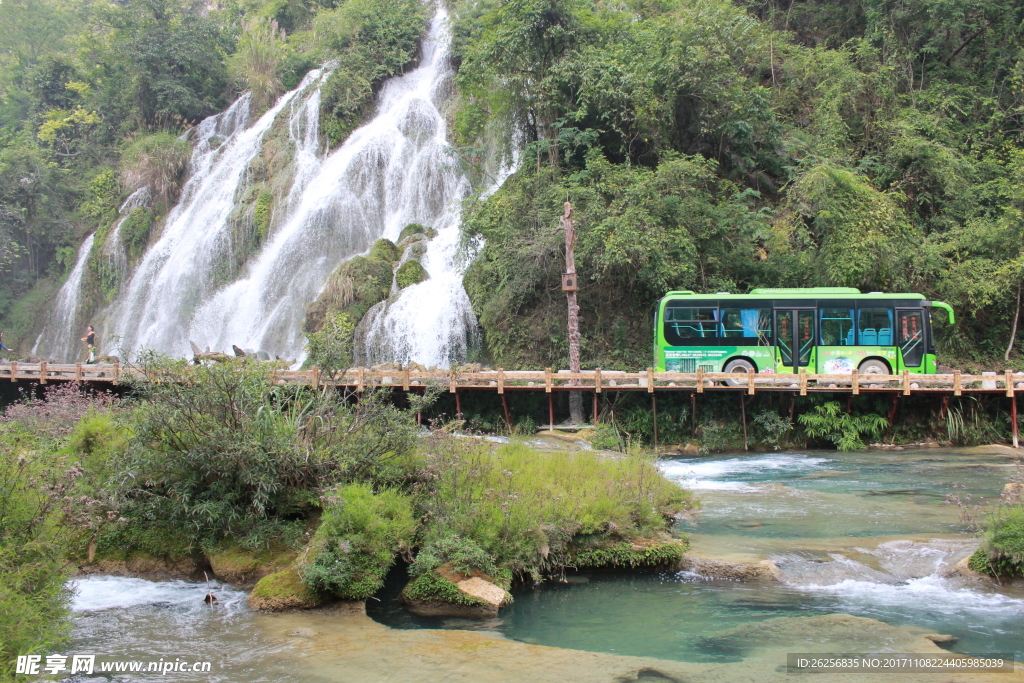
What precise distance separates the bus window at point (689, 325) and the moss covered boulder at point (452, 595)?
1235 cm

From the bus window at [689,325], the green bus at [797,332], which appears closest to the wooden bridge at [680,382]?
the green bus at [797,332]

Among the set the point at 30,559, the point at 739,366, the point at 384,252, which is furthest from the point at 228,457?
the point at 384,252

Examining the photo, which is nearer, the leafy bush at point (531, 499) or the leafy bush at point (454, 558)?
the leafy bush at point (454, 558)

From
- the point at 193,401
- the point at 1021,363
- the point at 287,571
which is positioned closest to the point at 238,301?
the point at 193,401

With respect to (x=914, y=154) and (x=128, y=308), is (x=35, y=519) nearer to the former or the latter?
(x=914, y=154)

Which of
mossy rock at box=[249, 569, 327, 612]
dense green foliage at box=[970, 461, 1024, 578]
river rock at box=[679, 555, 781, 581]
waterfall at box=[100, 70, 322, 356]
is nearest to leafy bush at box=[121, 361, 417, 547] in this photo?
mossy rock at box=[249, 569, 327, 612]

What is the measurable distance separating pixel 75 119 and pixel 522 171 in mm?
31345

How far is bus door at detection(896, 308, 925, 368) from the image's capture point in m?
18.8

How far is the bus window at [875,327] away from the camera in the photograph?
1888cm

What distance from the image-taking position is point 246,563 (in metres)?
9.20

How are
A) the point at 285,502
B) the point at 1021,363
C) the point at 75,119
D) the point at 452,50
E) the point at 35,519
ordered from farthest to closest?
the point at 75,119 → the point at 452,50 → the point at 1021,363 → the point at 285,502 → the point at 35,519

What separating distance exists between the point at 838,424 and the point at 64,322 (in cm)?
3354

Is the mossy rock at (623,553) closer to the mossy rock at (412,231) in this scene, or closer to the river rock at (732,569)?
the river rock at (732,569)

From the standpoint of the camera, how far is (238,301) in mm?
30031
